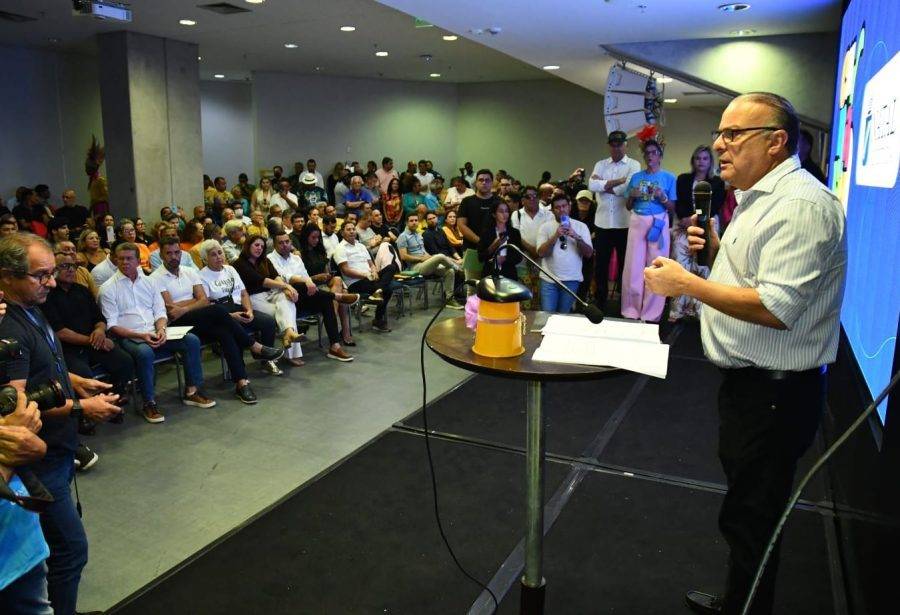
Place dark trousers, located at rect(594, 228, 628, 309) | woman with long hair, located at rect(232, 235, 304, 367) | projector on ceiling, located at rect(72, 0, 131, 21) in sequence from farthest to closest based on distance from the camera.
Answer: dark trousers, located at rect(594, 228, 628, 309) < projector on ceiling, located at rect(72, 0, 131, 21) < woman with long hair, located at rect(232, 235, 304, 367)

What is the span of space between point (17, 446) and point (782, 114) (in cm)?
203

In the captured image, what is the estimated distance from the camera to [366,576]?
243 centimetres

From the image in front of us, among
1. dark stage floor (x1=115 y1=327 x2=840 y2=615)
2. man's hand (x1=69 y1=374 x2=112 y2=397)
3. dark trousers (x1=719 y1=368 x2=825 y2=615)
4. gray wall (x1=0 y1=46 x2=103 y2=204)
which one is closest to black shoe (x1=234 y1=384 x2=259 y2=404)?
dark stage floor (x1=115 y1=327 x2=840 y2=615)

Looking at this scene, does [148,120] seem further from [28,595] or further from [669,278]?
[669,278]

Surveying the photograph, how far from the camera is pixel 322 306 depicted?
18.7 feet

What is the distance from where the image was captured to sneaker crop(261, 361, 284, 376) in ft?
16.8

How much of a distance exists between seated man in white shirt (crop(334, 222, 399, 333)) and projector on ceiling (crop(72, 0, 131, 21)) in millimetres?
2924

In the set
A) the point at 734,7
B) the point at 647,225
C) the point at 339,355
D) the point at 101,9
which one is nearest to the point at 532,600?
the point at 339,355

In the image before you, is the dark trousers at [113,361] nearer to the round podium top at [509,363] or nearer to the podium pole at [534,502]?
the round podium top at [509,363]

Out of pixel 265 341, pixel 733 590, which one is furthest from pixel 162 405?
pixel 733 590

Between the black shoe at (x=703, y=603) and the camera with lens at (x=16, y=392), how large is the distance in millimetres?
2058

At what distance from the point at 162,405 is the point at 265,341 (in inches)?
38.6

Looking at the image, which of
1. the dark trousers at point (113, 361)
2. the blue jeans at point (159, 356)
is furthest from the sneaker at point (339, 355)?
the dark trousers at point (113, 361)

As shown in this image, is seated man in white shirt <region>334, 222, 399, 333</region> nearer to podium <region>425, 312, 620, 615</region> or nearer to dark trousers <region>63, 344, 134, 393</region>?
dark trousers <region>63, 344, 134, 393</region>
